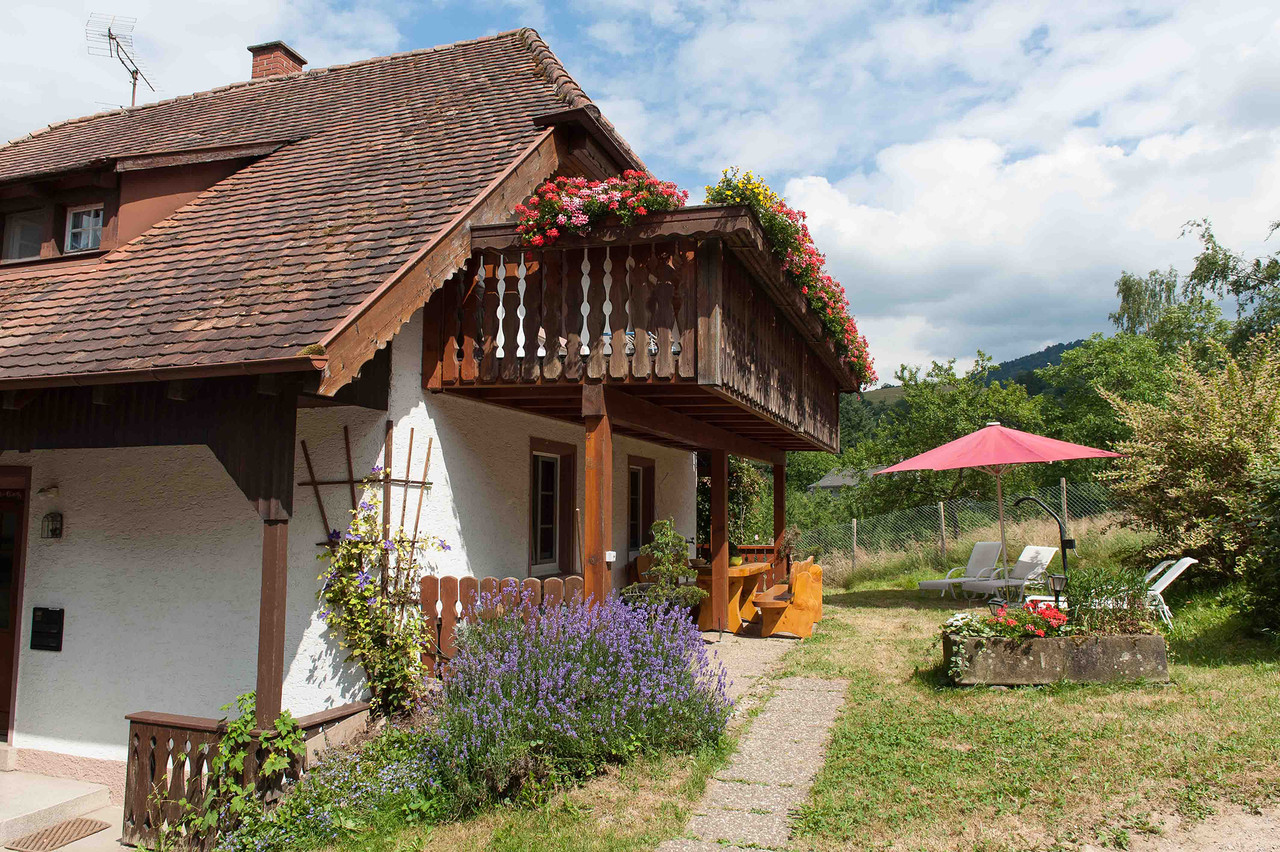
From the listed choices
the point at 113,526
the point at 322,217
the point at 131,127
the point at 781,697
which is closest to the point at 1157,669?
the point at 781,697

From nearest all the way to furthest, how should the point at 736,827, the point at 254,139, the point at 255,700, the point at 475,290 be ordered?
the point at 736,827, the point at 255,700, the point at 475,290, the point at 254,139

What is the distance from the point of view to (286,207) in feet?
24.3

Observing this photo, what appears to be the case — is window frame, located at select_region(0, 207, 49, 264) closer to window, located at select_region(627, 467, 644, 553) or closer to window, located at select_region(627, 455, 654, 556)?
window, located at select_region(627, 455, 654, 556)

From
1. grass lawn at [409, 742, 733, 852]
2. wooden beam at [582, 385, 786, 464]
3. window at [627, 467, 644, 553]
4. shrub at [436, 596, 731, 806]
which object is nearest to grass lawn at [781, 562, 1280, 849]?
grass lawn at [409, 742, 733, 852]

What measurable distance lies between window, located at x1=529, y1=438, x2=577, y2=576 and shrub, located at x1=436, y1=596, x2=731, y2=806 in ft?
9.57

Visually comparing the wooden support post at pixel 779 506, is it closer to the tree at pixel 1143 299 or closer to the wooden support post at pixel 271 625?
the wooden support post at pixel 271 625

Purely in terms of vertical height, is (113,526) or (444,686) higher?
(113,526)

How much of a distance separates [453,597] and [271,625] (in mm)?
1435

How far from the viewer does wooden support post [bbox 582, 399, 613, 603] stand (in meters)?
6.48

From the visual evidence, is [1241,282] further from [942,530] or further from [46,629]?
[46,629]

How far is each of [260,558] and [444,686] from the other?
184cm

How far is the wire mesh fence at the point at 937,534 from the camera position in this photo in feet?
54.4

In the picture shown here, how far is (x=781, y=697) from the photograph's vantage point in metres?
6.84

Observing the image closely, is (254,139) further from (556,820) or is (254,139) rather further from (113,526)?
(556,820)
